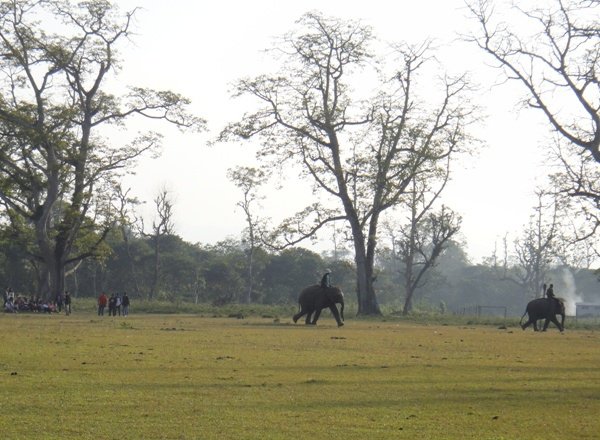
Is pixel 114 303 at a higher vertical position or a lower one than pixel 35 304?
higher

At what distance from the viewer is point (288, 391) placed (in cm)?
1580

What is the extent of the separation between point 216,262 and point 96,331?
6781 cm

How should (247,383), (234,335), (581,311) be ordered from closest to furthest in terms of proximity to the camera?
(247,383), (234,335), (581,311)

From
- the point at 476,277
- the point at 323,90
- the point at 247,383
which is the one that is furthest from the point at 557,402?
the point at 476,277

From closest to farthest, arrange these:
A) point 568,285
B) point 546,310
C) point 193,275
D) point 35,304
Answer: point 546,310, point 35,304, point 193,275, point 568,285

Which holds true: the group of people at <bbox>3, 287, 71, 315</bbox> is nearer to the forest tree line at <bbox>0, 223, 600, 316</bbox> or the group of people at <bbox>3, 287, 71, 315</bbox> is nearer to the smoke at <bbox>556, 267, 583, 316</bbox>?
the forest tree line at <bbox>0, 223, 600, 316</bbox>

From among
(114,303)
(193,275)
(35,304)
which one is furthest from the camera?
(193,275)

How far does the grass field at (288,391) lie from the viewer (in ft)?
40.2

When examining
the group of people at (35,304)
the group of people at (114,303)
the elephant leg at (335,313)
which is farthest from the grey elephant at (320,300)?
the group of people at (35,304)

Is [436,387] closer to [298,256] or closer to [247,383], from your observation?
[247,383]

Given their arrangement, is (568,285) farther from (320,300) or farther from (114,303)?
(320,300)

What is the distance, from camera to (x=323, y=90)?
203 ft

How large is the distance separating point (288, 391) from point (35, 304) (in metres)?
44.4

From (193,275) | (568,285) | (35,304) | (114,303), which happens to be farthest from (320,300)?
(568,285)
